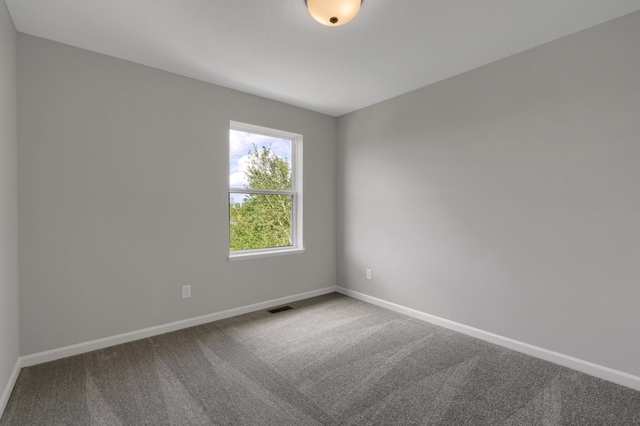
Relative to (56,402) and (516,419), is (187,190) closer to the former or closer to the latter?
(56,402)

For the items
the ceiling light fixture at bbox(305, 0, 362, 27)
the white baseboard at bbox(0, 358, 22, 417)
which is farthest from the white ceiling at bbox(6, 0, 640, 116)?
the white baseboard at bbox(0, 358, 22, 417)

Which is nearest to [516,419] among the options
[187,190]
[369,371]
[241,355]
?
[369,371]

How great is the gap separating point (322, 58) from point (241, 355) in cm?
255

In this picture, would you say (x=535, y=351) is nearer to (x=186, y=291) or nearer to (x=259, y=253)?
(x=259, y=253)

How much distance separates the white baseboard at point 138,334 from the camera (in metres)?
2.26

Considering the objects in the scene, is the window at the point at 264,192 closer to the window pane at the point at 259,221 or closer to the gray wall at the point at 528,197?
the window pane at the point at 259,221

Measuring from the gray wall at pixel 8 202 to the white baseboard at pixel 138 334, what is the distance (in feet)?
0.55

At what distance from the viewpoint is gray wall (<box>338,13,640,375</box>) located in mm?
2053

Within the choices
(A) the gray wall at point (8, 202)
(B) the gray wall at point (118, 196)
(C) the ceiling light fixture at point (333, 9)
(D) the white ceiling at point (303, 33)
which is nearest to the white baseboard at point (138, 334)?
(B) the gray wall at point (118, 196)

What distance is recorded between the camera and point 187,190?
295cm

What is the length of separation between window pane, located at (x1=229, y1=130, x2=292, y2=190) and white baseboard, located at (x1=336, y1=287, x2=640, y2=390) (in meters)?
2.03

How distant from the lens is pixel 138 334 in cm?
267

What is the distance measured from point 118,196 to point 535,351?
12.1 feet

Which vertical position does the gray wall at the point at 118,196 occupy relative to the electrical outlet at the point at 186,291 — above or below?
above
